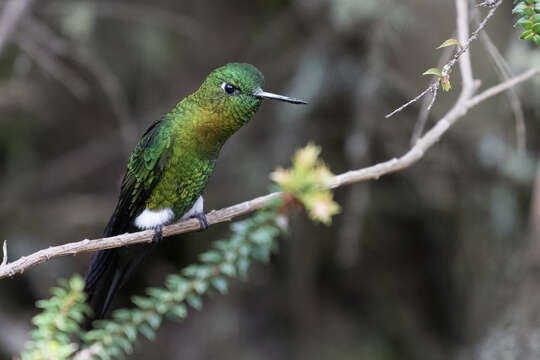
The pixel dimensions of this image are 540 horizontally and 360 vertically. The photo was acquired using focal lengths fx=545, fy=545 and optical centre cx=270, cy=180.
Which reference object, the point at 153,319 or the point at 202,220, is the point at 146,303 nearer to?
the point at 153,319

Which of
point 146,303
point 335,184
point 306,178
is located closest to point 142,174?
point 146,303

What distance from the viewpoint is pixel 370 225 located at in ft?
13.5

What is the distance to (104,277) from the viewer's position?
2371mm

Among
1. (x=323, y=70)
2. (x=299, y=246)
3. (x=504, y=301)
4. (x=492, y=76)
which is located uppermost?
(x=323, y=70)

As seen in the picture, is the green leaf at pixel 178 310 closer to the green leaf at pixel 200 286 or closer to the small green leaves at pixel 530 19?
the green leaf at pixel 200 286

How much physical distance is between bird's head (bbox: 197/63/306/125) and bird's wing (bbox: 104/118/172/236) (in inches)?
12.2

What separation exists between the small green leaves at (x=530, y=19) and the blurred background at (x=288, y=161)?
1.86 meters

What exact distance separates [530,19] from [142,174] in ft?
5.68

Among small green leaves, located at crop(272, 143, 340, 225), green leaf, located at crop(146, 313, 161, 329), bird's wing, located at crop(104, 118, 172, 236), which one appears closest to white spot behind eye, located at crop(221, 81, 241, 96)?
bird's wing, located at crop(104, 118, 172, 236)

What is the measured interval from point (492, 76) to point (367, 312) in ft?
6.48

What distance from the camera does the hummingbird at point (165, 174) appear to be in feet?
Result: 7.36

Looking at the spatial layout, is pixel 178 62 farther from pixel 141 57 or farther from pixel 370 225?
pixel 370 225

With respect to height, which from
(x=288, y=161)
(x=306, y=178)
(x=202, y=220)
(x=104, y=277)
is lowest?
(x=306, y=178)

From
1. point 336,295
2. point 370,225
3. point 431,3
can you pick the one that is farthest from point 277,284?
point 431,3
